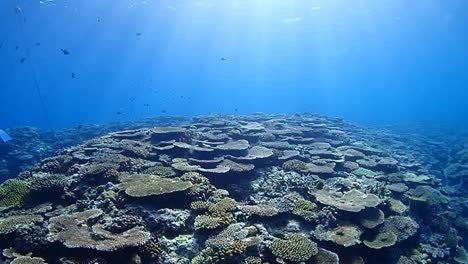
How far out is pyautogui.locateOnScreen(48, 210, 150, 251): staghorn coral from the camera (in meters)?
7.16

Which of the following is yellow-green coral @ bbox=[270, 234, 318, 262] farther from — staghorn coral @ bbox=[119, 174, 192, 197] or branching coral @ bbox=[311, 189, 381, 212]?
staghorn coral @ bbox=[119, 174, 192, 197]

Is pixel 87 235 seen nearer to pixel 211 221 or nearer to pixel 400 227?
pixel 211 221

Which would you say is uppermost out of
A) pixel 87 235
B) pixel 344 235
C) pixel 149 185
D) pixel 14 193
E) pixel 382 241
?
pixel 149 185

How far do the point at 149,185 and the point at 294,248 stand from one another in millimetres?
4206

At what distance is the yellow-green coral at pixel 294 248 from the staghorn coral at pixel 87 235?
2916 millimetres

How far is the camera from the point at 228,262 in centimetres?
745

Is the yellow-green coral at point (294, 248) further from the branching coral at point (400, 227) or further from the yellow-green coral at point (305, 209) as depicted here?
the branching coral at point (400, 227)

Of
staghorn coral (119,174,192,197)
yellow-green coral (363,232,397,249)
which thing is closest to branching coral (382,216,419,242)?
yellow-green coral (363,232,397,249)

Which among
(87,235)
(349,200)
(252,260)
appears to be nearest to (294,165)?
(349,200)

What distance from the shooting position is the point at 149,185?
31.5 ft

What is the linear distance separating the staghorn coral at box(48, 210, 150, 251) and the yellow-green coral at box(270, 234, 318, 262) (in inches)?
115

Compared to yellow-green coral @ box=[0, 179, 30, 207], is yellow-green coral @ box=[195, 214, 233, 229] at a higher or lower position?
lower

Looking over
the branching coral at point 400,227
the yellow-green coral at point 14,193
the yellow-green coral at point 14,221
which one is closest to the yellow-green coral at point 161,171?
the yellow-green coral at point 14,193

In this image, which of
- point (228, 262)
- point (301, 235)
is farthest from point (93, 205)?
point (301, 235)
